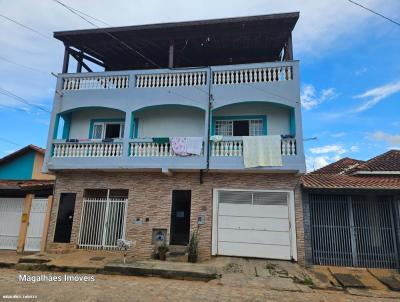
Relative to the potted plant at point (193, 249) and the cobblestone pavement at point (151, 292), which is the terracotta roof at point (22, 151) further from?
the potted plant at point (193, 249)

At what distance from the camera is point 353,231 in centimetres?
983

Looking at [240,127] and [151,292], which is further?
[240,127]

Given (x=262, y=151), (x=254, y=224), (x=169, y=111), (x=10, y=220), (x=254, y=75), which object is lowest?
(x=10, y=220)

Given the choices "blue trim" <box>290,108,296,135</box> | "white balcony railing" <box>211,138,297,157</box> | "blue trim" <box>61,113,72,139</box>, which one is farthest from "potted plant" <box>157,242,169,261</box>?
"blue trim" <box>61,113,72,139</box>

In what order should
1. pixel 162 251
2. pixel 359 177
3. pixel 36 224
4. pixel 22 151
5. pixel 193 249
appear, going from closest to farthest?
pixel 193 249 < pixel 162 251 < pixel 36 224 < pixel 359 177 < pixel 22 151

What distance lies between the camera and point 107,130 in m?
12.3

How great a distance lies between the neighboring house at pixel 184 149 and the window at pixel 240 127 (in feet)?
0.13

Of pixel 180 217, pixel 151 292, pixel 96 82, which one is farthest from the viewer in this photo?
pixel 96 82

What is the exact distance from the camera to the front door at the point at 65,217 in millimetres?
11094

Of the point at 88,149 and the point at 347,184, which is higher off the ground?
the point at 88,149

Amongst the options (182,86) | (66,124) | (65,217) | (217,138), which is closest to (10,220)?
(65,217)

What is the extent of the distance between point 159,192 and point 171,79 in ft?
15.1

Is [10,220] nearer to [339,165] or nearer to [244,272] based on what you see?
[244,272]

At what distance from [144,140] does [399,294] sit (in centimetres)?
922
